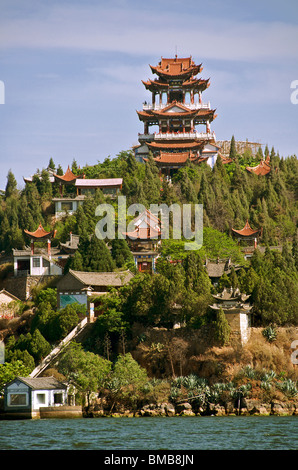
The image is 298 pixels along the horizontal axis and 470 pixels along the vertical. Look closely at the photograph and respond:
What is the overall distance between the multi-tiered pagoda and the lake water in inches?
1781

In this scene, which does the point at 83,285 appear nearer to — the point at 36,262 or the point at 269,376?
the point at 36,262

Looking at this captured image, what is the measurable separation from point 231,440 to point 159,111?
59.3 meters

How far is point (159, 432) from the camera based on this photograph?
38062 millimetres

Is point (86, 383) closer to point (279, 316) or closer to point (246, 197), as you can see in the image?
point (279, 316)

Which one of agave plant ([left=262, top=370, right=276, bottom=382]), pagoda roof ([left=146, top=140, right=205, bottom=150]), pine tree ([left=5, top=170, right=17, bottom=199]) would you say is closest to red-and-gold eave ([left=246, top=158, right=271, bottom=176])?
pagoda roof ([left=146, top=140, right=205, bottom=150])

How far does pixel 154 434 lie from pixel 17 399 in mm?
12057

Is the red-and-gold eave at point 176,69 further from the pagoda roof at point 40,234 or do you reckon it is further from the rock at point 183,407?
the rock at point 183,407

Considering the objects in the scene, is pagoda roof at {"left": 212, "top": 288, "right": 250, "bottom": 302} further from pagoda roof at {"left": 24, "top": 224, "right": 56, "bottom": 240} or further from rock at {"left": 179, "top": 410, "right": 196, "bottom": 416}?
pagoda roof at {"left": 24, "top": 224, "right": 56, "bottom": 240}

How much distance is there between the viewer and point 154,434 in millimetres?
37375

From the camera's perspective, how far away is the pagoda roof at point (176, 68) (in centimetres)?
9319

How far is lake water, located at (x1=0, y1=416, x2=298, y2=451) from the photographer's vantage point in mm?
34281

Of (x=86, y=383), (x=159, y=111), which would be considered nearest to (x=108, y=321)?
(x=86, y=383)

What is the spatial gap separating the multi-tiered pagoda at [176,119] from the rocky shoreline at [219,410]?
41.5m

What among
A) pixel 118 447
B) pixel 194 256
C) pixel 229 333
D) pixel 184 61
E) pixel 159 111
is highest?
pixel 184 61
